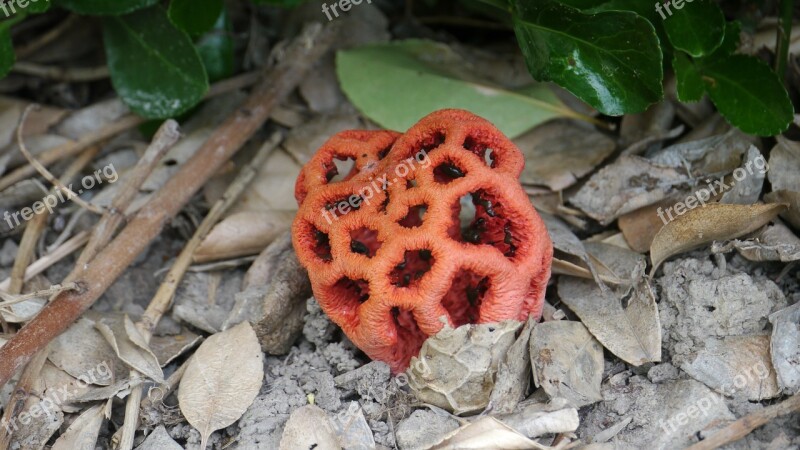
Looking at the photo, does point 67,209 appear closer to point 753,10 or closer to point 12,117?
point 12,117

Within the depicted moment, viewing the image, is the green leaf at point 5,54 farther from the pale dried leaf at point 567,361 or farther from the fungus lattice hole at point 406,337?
the pale dried leaf at point 567,361

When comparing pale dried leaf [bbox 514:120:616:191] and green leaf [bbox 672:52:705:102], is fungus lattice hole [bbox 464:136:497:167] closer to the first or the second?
pale dried leaf [bbox 514:120:616:191]

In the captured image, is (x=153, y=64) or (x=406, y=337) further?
(x=153, y=64)

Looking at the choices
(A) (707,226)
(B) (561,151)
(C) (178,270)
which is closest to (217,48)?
(C) (178,270)

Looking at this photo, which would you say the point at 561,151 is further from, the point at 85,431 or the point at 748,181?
the point at 85,431

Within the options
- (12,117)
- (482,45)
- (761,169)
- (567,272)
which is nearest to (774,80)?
(761,169)

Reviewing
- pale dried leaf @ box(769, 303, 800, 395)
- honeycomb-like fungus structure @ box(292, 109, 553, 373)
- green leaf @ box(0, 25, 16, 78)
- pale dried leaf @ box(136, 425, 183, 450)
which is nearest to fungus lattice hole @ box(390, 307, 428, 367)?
honeycomb-like fungus structure @ box(292, 109, 553, 373)

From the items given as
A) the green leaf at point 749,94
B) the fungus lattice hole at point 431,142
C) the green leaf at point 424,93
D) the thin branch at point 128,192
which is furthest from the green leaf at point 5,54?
the green leaf at point 749,94
